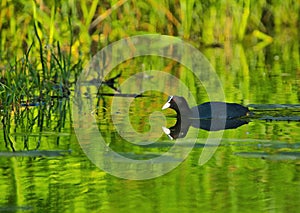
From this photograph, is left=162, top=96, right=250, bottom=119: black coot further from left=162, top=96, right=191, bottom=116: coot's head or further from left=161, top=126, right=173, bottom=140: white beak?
left=161, top=126, right=173, bottom=140: white beak

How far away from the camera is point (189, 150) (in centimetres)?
459

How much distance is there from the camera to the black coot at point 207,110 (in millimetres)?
5535

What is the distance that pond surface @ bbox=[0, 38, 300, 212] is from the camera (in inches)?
141

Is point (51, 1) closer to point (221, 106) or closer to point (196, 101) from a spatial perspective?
point (196, 101)

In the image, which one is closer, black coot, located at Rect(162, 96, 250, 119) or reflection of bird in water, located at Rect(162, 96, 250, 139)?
reflection of bird in water, located at Rect(162, 96, 250, 139)

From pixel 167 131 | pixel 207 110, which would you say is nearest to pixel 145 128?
pixel 167 131

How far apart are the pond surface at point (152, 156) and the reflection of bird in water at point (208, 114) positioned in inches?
Result: 2.8

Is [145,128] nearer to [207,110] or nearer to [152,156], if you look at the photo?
[207,110]

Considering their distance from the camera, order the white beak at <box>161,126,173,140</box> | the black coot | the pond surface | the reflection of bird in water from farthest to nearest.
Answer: the black coot < the reflection of bird in water < the white beak at <box>161,126,173,140</box> < the pond surface

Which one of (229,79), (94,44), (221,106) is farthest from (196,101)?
(94,44)

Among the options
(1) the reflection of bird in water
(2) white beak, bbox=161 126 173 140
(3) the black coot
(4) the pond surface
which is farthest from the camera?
(3) the black coot

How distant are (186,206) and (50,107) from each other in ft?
8.72

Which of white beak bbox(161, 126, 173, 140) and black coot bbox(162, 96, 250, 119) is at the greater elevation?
black coot bbox(162, 96, 250, 119)

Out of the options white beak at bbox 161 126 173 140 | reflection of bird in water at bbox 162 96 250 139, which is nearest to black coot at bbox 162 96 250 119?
reflection of bird in water at bbox 162 96 250 139
